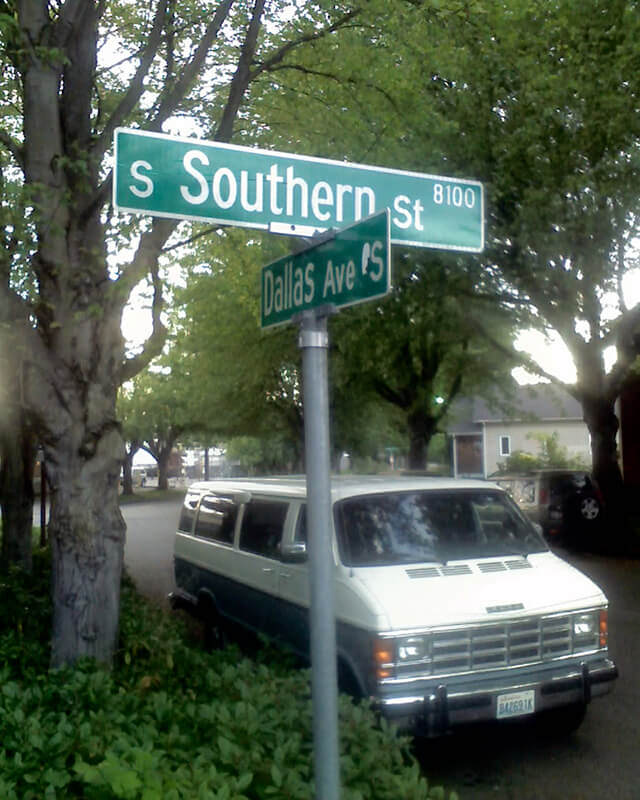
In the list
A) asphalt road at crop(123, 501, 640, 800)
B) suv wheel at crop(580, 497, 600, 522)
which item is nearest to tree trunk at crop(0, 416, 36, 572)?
asphalt road at crop(123, 501, 640, 800)

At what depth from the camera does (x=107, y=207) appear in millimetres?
8453

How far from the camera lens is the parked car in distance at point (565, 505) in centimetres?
1928

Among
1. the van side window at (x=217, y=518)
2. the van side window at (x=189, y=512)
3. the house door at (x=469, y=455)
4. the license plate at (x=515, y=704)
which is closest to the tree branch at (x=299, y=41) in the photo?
the van side window at (x=217, y=518)

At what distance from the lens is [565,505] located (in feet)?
63.5

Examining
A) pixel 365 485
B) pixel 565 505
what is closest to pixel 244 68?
pixel 365 485

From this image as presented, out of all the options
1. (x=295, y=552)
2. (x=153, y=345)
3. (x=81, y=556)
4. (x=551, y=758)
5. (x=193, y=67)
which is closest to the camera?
(x=81, y=556)

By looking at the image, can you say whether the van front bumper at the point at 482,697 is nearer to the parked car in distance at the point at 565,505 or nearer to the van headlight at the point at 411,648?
the van headlight at the point at 411,648

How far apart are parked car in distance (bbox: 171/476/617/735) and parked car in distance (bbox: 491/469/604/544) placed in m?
12.2

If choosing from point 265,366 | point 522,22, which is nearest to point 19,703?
point 522,22

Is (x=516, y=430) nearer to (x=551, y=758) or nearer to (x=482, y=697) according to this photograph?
(x=551, y=758)

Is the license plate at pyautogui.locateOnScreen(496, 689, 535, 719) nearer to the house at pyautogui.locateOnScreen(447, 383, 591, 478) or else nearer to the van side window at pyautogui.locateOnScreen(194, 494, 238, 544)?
the van side window at pyautogui.locateOnScreen(194, 494, 238, 544)

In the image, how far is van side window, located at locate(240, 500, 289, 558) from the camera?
7.85 m

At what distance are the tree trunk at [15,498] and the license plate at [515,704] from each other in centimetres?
768

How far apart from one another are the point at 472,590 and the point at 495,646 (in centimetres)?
38
